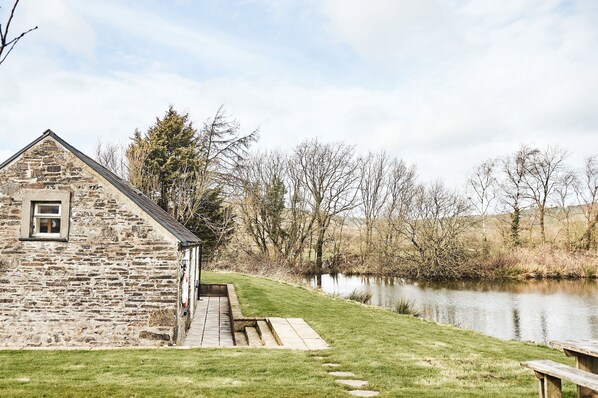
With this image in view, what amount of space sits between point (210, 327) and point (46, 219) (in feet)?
17.3

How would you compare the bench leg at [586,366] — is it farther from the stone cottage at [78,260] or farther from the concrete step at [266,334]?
the stone cottage at [78,260]

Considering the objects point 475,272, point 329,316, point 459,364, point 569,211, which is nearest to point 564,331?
point 329,316

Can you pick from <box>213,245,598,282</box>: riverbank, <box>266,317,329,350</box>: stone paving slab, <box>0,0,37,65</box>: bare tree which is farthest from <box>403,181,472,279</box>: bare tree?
<box>0,0,37,65</box>: bare tree

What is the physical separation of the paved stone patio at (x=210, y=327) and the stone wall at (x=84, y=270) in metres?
1.10

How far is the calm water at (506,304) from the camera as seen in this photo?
54.8ft

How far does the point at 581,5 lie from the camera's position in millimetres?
12180

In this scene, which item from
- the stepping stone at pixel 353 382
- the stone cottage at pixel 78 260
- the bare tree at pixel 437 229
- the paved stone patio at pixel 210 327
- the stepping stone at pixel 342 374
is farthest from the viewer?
the bare tree at pixel 437 229

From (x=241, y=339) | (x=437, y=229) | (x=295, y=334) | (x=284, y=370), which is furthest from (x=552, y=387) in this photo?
(x=437, y=229)

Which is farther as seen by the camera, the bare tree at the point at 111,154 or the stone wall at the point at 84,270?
the bare tree at the point at 111,154

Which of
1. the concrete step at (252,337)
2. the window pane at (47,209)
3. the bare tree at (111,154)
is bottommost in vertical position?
the concrete step at (252,337)

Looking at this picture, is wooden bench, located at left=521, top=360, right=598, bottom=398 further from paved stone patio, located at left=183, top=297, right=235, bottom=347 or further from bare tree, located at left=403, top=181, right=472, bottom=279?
bare tree, located at left=403, top=181, right=472, bottom=279

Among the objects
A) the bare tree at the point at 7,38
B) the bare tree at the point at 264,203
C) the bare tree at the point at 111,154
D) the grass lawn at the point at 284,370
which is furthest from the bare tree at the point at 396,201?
the bare tree at the point at 7,38

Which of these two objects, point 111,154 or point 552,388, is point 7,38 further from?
point 111,154

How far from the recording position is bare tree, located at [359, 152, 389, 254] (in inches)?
1738
